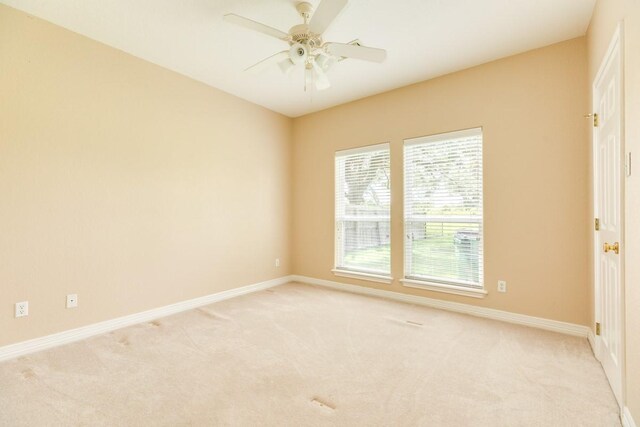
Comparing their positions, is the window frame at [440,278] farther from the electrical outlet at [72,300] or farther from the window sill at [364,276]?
the electrical outlet at [72,300]

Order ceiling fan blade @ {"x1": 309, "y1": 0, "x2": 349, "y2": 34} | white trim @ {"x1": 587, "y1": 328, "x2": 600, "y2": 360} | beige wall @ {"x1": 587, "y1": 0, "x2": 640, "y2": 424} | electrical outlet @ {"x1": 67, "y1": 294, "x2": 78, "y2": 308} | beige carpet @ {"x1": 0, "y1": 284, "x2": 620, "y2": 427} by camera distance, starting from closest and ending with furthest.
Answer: beige wall @ {"x1": 587, "y1": 0, "x2": 640, "y2": 424}, beige carpet @ {"x1": 0, "y1": 284, "x2": 620, "y2": 427}, ceiling fan blade @ {"x1": 309, "y1": 0, "x2": 349, "y2": 34}, white trim @ {"x1": 587, "y1": 328, "x2": 600, "y2": 360}, electrical outlet @ {"x1": 67, "y1": 294, "x2": 78, "y2": 308}

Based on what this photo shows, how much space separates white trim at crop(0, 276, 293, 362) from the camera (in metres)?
2.49

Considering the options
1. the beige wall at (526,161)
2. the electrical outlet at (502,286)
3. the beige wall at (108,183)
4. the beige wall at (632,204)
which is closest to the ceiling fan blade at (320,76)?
the beige wall at (526,161)

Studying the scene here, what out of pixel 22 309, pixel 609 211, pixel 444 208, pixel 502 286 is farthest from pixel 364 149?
pixel 22 309

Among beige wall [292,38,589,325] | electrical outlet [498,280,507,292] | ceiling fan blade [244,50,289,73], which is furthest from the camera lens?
electrical outlet [498,280,507,292]

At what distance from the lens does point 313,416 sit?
5.76 feet

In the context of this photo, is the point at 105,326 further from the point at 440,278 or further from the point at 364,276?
the point at 440,278

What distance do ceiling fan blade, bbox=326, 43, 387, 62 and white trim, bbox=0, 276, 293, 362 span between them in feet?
10.4

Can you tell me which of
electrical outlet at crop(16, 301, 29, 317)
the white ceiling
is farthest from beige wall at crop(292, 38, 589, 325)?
electrical outlet at crop(16, 301, 29, 317)

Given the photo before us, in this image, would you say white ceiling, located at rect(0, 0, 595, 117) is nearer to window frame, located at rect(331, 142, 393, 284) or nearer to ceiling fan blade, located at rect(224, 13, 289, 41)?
ceiling fan blade, located at rect(224, 13, 289, 41)

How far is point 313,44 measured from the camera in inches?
93.7

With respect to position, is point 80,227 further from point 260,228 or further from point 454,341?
point 454,341

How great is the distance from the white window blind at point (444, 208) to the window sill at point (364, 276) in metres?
0.30

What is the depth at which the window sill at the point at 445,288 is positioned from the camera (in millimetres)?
3434
